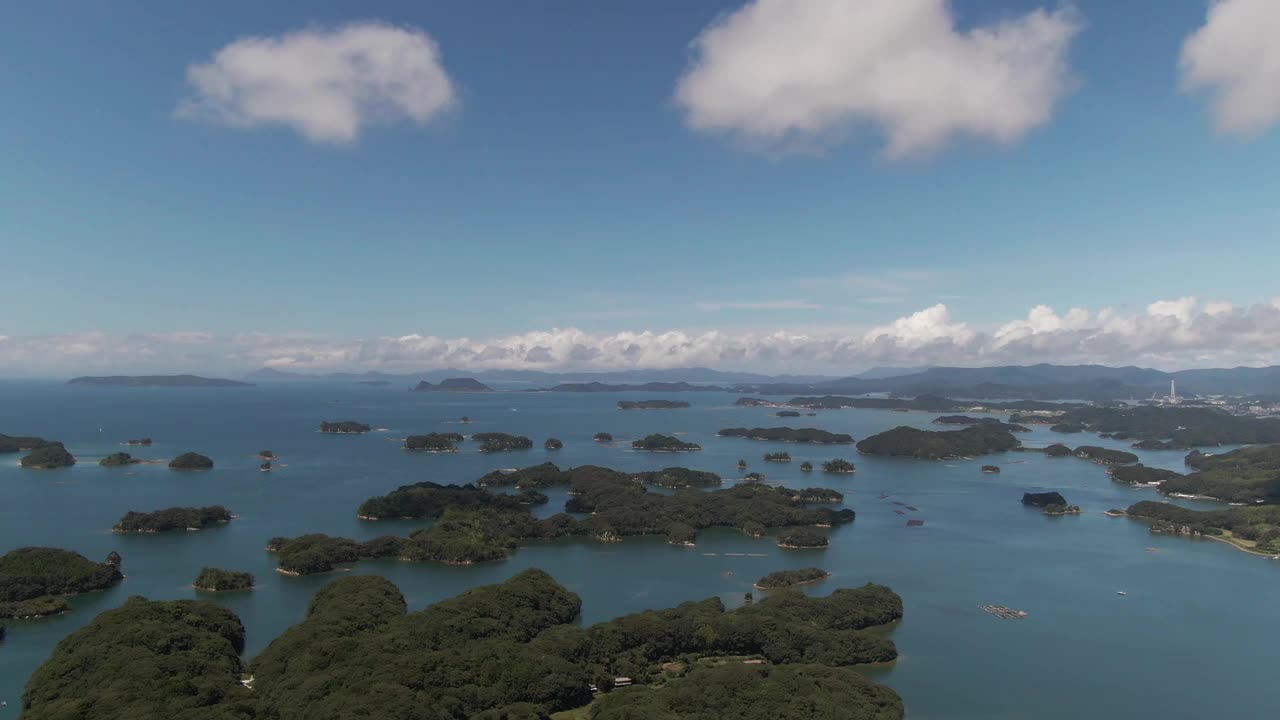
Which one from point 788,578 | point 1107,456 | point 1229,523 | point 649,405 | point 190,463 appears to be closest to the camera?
point 788,578

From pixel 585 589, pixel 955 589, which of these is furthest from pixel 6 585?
pixel 955 589

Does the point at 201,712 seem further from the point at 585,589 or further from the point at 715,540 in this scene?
the point at 715,540

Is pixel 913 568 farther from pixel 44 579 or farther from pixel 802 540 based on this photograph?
pixel 44 579

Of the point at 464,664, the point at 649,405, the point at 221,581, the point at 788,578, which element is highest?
the point at 649,405

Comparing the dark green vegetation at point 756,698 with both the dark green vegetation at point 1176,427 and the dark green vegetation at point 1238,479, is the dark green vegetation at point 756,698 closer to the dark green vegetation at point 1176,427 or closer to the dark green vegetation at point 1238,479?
the dark green vegetation at point 1238,479

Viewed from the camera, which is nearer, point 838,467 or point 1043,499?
point 1043,499

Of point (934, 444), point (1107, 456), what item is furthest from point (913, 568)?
point (1107, 456)

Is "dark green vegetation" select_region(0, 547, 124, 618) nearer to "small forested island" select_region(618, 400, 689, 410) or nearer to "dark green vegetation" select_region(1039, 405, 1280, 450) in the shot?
"dark green vegetation" select_region(1039, 405, 1280, 450)
